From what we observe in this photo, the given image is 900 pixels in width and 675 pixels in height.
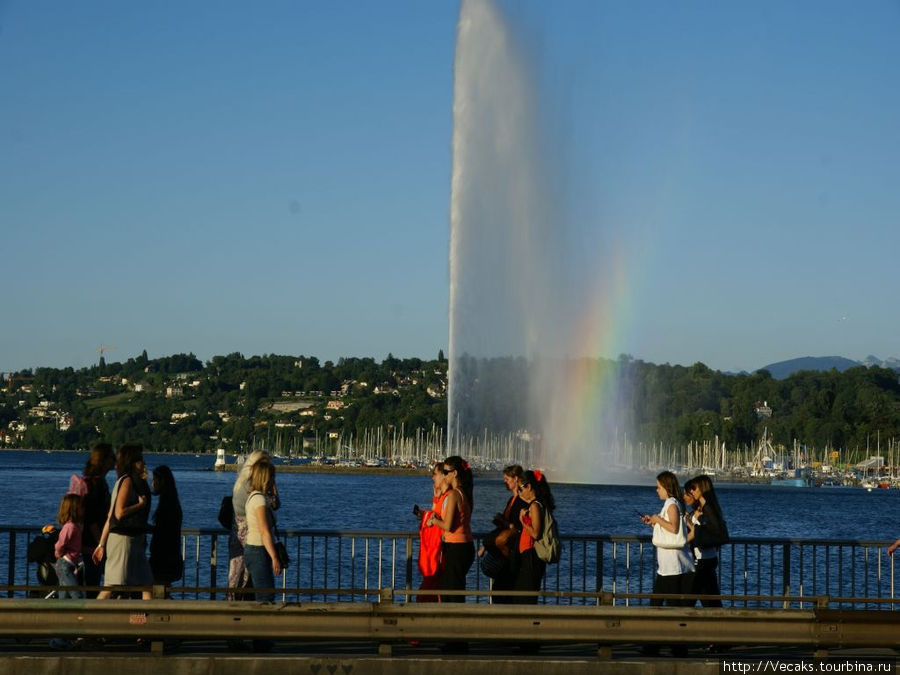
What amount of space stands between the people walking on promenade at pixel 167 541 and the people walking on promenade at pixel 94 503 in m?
0.52

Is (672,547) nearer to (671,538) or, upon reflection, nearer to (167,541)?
(671,538)

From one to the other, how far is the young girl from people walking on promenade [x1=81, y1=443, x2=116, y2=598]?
17 centimetres

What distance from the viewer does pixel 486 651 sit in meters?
12.5

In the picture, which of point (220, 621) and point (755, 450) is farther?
point (755, 450)

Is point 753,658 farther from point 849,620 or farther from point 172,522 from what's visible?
point 172,522

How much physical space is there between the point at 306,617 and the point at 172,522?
8.14 ft

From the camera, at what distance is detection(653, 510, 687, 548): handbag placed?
1341cm

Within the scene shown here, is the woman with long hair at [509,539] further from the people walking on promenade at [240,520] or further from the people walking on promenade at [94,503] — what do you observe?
the people walking on promenade at [94,503]

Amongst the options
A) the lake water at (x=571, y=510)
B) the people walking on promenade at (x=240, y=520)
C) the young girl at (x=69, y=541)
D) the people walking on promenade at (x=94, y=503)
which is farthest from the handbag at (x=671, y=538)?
the lake water at (x=571, y=510)

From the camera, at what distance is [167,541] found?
13328mm

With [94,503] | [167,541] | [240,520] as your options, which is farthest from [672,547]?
[94,503]

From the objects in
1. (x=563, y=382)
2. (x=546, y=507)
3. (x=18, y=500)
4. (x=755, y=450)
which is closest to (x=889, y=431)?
(x=755, y=450)

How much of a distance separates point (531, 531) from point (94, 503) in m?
4.17

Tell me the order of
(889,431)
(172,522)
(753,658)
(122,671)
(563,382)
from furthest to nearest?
(889,431) → (563,382) → (172,522) → (753,658) → (122,671)
